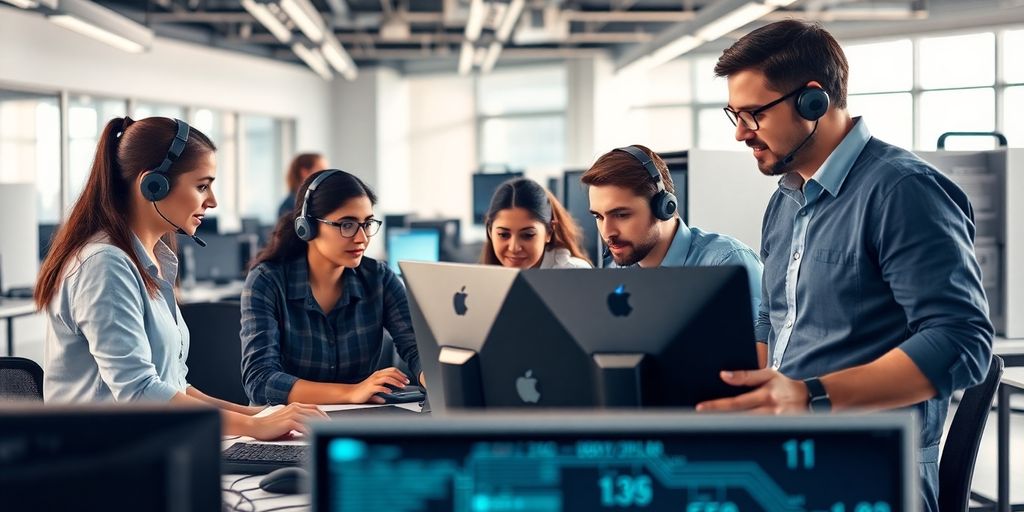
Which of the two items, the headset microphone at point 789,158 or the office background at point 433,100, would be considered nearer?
the headset microphone at point 789,158

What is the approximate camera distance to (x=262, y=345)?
2.57 metres

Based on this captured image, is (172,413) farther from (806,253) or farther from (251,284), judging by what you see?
(251,284)

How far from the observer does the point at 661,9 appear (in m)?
10.3

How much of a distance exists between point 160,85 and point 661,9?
5309 mm

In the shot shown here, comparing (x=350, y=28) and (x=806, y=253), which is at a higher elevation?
(x=350, y=28)

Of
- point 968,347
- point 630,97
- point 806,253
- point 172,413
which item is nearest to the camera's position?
point 172,413

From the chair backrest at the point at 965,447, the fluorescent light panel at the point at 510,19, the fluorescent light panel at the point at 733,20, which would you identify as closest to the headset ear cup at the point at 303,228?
the chair backrest at the point at 965,447

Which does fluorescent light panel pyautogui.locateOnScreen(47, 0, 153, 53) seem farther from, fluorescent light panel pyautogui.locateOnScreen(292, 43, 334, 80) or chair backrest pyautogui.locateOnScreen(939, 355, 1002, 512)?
chair backrest pyautogui.locateOnScreen(939, 355, 1002, 512)

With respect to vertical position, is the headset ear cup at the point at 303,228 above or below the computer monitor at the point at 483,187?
below

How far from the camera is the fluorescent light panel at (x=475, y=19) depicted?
7.30m

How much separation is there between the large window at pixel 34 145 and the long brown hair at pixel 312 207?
5676 millimetres

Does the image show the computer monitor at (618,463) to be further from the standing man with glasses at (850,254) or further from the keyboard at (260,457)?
the keyboard at (260,457)

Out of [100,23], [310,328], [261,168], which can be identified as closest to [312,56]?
[261,168]

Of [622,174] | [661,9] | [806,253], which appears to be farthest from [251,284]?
[661,9]
